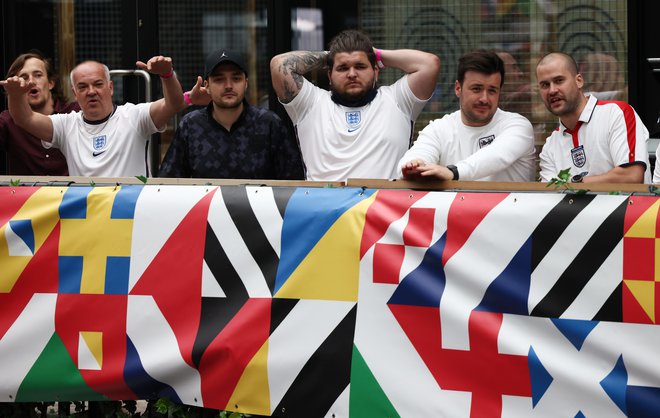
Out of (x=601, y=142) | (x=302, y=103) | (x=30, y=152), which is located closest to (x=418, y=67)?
(x=302, y=103)

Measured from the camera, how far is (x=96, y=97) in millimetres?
6480

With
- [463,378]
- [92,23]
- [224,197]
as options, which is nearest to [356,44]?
[224,197]

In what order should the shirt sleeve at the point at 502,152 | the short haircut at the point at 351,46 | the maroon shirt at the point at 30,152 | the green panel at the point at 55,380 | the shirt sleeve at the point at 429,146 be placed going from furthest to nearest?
the maroon shirt at the point at 30,152 < the short haircut at the point at 351,46 < the shirt sleeve at the point at 429,146 < the shirt sleeve at the point at 502,152 < the green panel at the point at 55,380

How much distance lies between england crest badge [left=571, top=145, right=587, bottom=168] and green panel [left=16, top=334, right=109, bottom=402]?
2714 millimetres

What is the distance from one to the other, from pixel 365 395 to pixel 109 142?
2.62m

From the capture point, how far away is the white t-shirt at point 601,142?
17.9 feet

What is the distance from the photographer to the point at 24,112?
21.1 ft

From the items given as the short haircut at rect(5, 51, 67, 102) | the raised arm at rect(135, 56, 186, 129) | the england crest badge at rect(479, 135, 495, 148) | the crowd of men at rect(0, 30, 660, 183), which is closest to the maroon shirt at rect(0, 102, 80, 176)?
the crowd of men at rect(0, 30, 660, 183)

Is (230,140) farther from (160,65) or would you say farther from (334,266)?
(334,266)

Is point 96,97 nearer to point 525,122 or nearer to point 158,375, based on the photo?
point 158,375

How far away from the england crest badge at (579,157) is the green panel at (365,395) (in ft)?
5.64

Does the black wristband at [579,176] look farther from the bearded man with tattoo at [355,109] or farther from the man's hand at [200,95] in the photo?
the man's hand at [200,95]

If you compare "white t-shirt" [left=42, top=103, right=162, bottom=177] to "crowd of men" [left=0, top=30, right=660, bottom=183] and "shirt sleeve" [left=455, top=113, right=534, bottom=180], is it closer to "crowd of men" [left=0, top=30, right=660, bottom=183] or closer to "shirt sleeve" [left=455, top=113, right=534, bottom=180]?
"crowd of men" [left=0, top=30, right=660, bottom=183]

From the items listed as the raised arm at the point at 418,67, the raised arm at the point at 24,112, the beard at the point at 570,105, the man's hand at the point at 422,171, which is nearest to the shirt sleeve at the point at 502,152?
the beard at the point at 570,105
